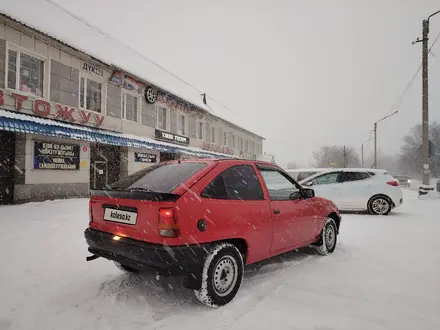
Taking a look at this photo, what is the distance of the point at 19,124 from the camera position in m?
9.14

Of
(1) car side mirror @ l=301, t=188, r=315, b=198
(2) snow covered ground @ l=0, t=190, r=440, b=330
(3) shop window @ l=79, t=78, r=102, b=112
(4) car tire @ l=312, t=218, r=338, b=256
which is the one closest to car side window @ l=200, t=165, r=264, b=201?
(1) car side mirror @ l=301, t=188, r=315, b=198

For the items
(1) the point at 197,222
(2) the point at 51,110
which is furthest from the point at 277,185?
(2) the point at 51,110

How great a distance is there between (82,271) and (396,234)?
261 inches

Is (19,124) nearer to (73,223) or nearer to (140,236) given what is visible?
(73,223)

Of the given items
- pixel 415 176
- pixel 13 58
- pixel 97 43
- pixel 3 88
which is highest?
pixel 97 43

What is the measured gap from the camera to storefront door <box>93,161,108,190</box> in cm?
1473

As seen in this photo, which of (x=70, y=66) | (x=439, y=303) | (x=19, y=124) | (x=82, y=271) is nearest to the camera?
(x=439, y=303)

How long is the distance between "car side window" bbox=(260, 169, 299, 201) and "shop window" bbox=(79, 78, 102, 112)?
11.6m

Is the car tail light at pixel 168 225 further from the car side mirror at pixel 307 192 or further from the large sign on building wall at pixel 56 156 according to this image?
the large sign on building wall at pixel 56 156

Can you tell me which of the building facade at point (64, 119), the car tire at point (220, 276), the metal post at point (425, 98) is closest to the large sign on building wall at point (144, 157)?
the building facade at point (64, 119)

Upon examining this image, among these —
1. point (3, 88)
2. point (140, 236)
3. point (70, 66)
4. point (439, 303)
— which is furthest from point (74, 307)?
point (70, 66)

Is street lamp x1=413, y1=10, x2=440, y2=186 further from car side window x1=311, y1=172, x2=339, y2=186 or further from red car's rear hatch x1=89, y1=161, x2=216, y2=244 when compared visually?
red car's rear hatch x1=89, y1=161, x2=216, y2=244

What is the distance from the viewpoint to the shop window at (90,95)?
1310cm

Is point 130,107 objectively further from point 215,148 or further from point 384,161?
point 384,161
